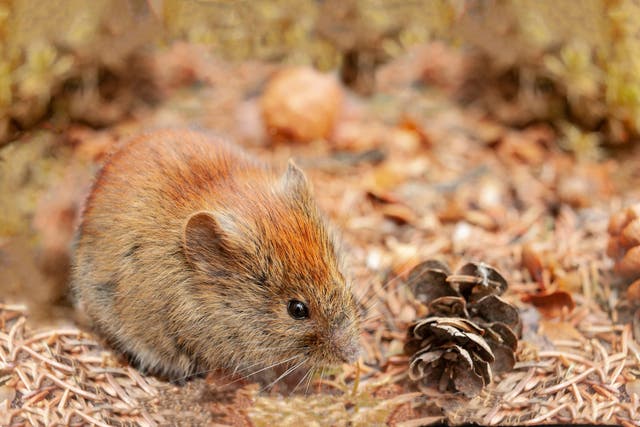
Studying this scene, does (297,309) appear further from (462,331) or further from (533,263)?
(533,263)

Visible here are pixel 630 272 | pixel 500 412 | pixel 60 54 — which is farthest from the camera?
pixel 60 54

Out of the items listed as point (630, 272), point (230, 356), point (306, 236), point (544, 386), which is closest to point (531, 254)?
point (630, 272)

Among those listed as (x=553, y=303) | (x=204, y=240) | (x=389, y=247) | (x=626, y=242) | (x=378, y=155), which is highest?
(x=204, y=240)

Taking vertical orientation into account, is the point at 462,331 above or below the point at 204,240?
below

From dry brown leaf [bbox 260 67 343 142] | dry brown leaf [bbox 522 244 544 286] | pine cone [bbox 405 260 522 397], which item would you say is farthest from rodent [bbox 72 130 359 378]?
dry brown leaf [bbox 260 67 343 142]

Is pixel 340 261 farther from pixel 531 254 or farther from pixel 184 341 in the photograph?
pixel 531 254

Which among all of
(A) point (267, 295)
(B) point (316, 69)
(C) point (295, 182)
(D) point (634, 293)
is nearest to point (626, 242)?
(D) point (634, 293)

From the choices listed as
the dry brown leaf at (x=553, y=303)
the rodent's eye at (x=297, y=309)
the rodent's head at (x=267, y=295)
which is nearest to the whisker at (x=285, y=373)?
the rodent's head at (x=267, y=295)

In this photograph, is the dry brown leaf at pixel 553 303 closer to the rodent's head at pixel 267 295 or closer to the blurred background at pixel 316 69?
the rodent's head at pixel 267 295
